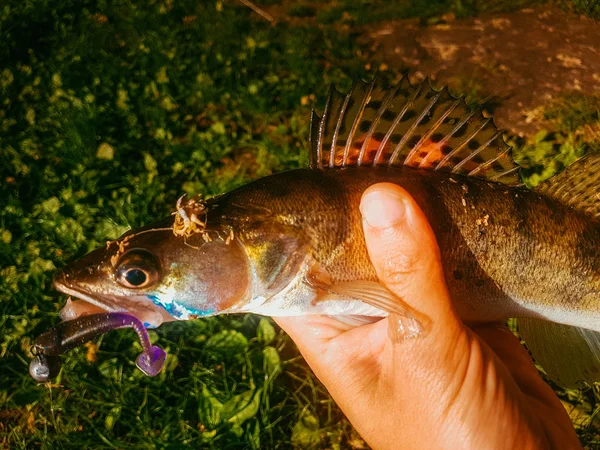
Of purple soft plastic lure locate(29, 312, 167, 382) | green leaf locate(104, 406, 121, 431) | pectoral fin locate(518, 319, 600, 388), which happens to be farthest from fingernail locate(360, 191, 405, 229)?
green leaf locate(104, 406, 121, 431)

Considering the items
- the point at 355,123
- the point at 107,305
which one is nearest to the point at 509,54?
the point at 355,123

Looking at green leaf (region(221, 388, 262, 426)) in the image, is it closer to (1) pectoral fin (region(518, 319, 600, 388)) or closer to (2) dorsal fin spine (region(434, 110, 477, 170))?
(1) pectoral fin (region(518, 319, 600, 388))

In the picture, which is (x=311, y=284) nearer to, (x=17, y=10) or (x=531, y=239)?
(x=531, y=239)

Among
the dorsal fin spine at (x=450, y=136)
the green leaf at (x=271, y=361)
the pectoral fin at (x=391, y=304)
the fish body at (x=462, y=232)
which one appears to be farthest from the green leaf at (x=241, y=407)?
the dorsal fin spine at (x=450, y=136)

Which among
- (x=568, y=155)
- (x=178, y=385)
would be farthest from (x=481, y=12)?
(x=178, y=385)

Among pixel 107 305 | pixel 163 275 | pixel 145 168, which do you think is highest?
pixel 163 275

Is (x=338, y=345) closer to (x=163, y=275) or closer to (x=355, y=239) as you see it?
(x=355, y=239)
